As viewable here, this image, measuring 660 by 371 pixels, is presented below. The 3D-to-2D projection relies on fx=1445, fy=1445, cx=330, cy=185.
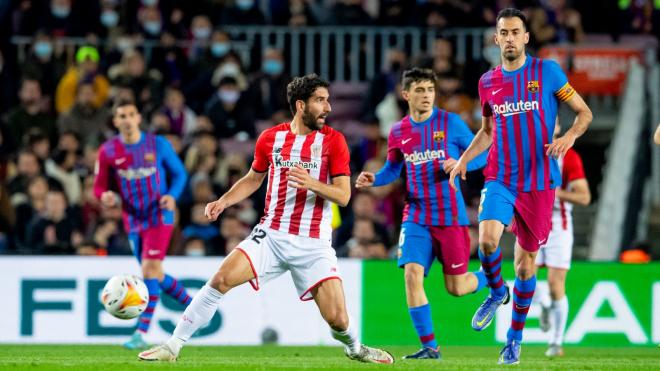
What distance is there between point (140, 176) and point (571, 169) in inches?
161

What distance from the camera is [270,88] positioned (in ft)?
64.5

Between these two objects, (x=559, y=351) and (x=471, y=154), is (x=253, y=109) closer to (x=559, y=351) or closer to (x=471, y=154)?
(x=559, y=351)

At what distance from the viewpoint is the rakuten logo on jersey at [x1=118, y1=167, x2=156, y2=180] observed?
13.8 metres

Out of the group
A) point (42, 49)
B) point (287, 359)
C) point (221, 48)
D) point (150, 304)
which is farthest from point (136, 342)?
point (42, 49)

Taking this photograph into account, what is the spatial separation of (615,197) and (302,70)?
590 cm

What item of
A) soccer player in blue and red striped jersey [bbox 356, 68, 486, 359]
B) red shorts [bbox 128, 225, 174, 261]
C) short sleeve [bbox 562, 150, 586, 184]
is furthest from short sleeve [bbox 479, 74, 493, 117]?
red shorts [bbox 128, 225, 174, 261]

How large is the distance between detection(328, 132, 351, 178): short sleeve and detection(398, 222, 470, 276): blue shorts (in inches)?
79.5

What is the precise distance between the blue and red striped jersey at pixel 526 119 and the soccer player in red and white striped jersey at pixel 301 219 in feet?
4.14

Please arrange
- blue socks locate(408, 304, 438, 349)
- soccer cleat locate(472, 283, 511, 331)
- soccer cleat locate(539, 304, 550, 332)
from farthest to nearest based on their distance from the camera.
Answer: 1. soccer cleat locate(539, 304, 550, 332)
2. blue socks locate(408, 304, 438, 349)
3. soccer cleat locate(472, 283, 511, 331)

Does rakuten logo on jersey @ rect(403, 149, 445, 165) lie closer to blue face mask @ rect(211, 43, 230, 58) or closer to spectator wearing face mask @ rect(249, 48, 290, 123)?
spectator wearing face mask @ rect(249, 48, 290, 123)

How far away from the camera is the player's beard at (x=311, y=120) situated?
10305 millimetres

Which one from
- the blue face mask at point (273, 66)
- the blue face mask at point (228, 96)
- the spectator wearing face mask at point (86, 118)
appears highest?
the blue face mask at point (273, 66)

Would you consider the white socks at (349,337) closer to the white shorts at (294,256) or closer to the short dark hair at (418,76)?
the white shorts at (294,256)

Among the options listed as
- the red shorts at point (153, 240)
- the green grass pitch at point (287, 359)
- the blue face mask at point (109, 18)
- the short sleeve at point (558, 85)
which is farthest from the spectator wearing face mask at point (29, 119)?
the short sleeve at point (558, 85)
